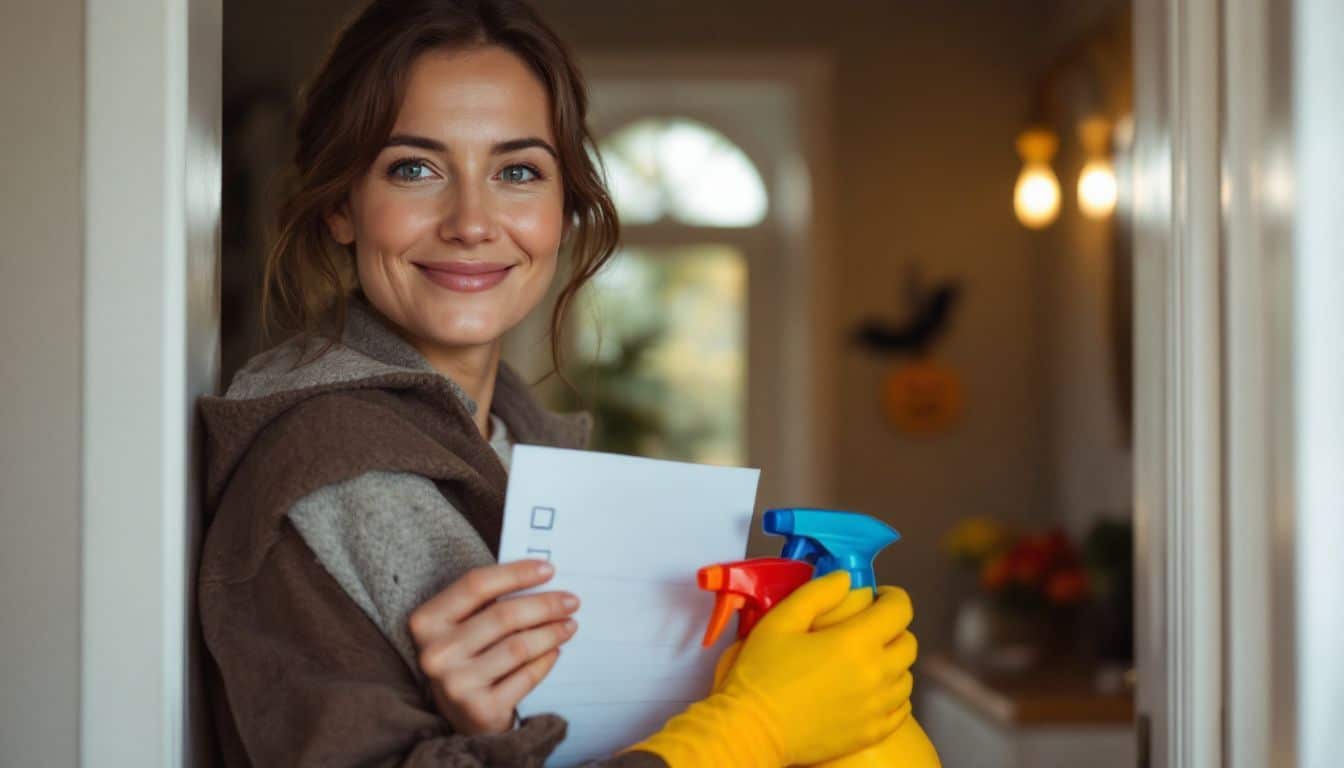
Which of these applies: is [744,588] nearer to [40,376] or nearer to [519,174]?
[519,174]

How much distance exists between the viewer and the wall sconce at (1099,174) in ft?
11.6

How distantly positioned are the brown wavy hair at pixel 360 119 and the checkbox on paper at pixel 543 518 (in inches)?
11.1

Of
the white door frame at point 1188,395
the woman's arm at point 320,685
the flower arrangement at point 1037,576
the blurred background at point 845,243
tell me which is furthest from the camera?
the blurred background at point 845,243

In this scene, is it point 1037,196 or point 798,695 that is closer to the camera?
point 798,695

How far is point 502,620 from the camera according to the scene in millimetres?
933

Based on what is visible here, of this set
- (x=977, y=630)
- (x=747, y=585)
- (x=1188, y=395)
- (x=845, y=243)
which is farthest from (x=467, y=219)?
(x=845, y=243)

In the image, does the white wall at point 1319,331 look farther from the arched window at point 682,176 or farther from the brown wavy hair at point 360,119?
the arched window at point 682,176

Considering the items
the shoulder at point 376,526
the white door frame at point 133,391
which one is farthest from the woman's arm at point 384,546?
the white door frame at point 133,391

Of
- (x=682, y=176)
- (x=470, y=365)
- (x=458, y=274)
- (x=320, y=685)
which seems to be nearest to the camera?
(x=320, y=685)

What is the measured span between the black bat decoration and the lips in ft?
10.8

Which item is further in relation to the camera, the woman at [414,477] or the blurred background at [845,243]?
the blurred background at [845,243]

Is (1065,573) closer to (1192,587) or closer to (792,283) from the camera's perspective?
(792,283)

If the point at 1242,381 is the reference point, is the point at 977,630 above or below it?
below

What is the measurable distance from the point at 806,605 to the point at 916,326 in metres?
3.46
